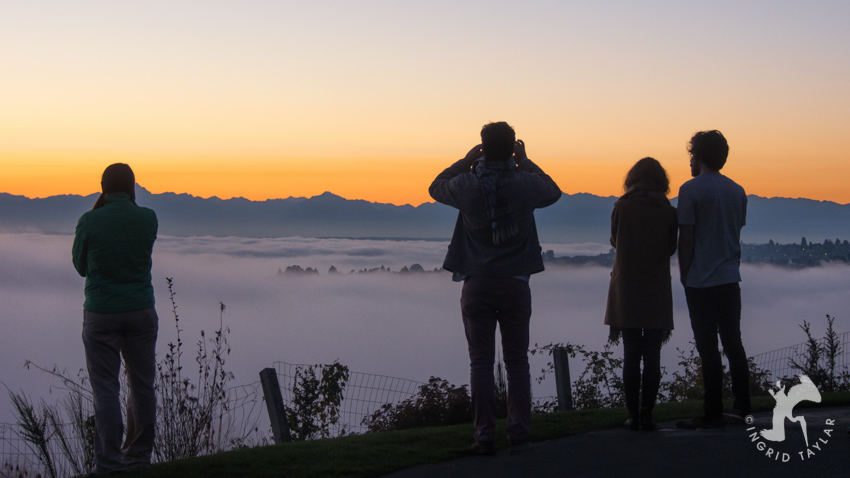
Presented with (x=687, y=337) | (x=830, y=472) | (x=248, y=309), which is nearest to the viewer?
(x=830, y=472)

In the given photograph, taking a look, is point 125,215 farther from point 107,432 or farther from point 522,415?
point 522,415

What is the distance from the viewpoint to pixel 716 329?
5207mm

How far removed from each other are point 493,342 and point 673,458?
1238mm

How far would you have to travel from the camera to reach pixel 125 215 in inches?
187

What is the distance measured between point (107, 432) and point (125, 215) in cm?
133

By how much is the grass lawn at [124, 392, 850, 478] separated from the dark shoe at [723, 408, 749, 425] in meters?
0.89

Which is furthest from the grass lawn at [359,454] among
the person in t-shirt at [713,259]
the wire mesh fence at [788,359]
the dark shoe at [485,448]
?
the wire mesh fence at [788,359]

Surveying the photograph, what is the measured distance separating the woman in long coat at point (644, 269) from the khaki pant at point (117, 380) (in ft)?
10.2

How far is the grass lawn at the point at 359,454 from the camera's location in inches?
186

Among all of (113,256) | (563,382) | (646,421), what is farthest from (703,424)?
(113,256)

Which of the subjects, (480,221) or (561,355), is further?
(561,355)

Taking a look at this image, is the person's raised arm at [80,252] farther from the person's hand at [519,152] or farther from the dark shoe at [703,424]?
the dark shoe at [703,424]

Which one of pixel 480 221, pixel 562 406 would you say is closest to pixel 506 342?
pixel 480 221

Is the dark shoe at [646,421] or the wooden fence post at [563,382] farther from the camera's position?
the wooden fence post at [563,382]
